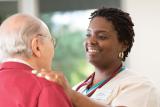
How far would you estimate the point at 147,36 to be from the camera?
4207mm

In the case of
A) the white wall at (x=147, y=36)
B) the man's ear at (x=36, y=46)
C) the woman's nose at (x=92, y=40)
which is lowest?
the white wall at (x=147, y=36)

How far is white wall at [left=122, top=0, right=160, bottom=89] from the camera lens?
4184mm

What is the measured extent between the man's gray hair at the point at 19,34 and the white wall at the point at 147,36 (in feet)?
8.68

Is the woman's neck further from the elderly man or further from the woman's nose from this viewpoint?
the elderly man

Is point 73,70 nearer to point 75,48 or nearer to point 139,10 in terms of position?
point 75,48

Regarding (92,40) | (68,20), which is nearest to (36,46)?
(92,40)

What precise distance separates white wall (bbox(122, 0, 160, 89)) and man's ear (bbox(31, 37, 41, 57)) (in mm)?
2646

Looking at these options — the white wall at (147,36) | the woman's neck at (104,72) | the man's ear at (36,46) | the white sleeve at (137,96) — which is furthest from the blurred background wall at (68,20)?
the man's ear at (36,46)

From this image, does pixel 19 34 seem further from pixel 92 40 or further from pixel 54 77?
pixel 92 40

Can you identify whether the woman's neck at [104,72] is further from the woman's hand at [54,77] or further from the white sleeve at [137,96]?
the woman's hand at [54,77]

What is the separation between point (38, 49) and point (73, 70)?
2978 mm

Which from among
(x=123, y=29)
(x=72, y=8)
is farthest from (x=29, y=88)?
(x=72, y=8)

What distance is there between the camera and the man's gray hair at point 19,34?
5.49 ft

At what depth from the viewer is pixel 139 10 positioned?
4230 millimetres
